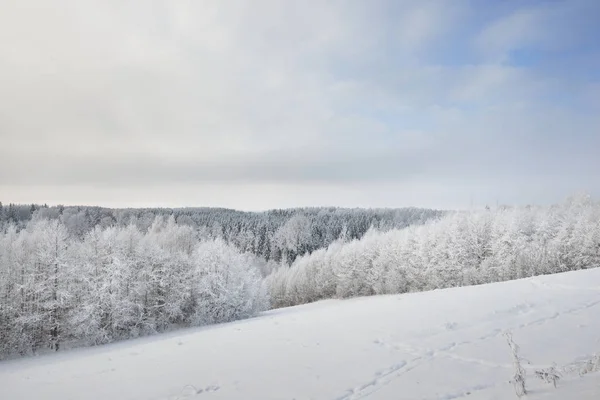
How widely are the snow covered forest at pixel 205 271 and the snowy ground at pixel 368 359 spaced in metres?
16.1

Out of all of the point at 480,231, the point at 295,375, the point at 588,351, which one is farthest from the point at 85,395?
the point at 480,231

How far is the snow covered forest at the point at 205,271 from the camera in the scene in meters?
29.0

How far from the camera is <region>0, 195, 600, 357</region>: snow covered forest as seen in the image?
2900cm

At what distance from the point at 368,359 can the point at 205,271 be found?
30.1 m

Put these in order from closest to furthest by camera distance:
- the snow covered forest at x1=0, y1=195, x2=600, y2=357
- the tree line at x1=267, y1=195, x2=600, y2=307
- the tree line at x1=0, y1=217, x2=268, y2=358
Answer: the tree line at x1=0, y1=217, x2=268, y2=358, the snow covered forest at x1=0, y1=195, x2=600, y2=357, the tree line at x1=267, y1=195, x2=600, y2=307

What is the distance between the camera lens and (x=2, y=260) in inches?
1172

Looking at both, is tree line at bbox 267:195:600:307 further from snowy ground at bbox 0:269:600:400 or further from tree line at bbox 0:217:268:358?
snowy ground at bbox 0:269:600:400

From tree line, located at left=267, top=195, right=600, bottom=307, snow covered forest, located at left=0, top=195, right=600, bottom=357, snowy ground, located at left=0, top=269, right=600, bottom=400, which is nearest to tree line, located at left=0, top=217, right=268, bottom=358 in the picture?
snow covered forest, located at left=0, top=195, right=600, bottom=357

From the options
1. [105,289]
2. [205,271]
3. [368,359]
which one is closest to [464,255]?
[205,271]

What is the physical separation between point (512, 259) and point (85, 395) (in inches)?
1793

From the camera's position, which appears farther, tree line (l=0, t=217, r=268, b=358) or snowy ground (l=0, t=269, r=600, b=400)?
tree line (l=0, t=217, r=268, b=358)

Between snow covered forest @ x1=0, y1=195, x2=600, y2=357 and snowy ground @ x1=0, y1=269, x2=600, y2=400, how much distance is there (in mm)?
16128

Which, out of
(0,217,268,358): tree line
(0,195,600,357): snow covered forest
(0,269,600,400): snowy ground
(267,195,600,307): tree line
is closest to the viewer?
(0,269,600,400): snowy ground

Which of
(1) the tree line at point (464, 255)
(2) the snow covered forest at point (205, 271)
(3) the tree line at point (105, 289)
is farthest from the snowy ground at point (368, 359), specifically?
(1) the tree line at point (464, 255)
